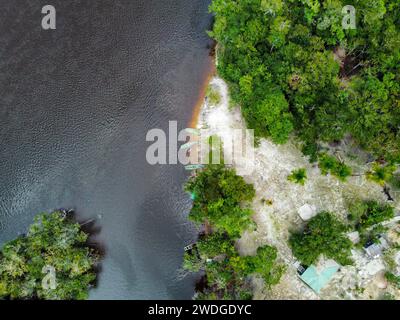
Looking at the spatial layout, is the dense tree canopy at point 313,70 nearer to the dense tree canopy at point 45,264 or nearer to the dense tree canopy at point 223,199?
the dense tree canopy at point 223,199

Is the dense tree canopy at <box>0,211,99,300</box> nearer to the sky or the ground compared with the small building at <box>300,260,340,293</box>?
nearer to the sky

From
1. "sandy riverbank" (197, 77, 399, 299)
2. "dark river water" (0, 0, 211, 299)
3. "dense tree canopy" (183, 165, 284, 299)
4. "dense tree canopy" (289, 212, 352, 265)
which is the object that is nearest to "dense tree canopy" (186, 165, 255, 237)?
"dense tree canopy" (183, 165, 284, 299)

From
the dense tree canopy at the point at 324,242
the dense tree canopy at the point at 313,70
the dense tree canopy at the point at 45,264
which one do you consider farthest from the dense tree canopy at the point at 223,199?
the dense tree canopy at the point at 45,264

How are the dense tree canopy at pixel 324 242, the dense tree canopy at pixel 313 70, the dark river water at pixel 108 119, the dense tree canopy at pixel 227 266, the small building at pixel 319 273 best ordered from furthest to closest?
the dark river water at pixel 108 119, the small building at pixel 319 273, the dense tree canopy at pixel 227 266, the dense tree canopy at pixel 313 70, the dense tree canopy at pixel 324 242

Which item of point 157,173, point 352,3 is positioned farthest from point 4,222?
point 352,3

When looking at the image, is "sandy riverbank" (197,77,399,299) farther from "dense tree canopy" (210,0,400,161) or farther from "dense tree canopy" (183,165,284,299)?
"dense tree canopy" (210,0,400,161)

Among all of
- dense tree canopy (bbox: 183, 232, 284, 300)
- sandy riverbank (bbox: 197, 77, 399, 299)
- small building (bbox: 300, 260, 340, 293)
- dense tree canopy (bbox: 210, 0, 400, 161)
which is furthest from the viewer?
sandy riverbank (bbox: 197, 77, 399, 299)

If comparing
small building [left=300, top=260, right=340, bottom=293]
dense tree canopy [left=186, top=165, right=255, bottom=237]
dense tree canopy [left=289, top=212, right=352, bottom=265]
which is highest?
dense tree canopy [left=186, top=165, right=255, bottom=237]

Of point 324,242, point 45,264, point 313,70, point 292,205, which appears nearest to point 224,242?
point 292,205
